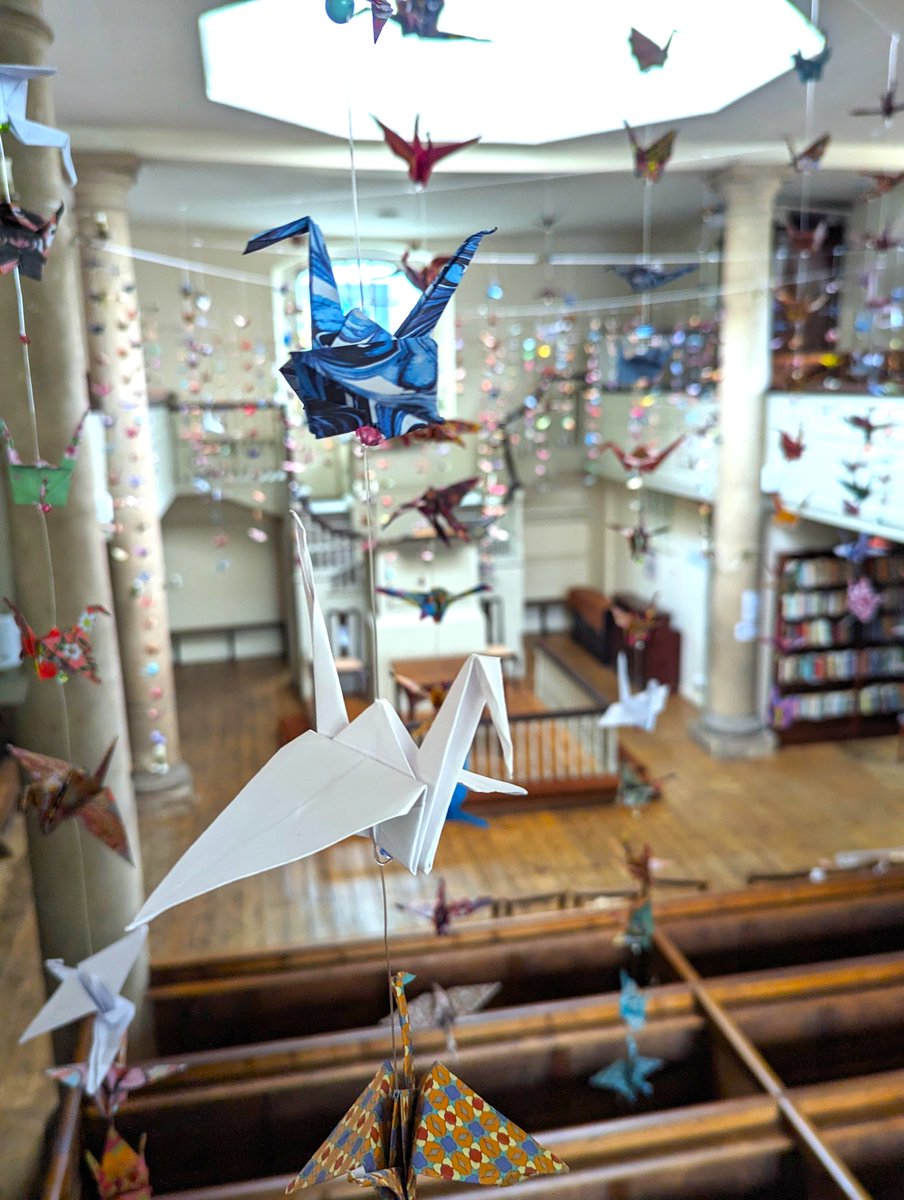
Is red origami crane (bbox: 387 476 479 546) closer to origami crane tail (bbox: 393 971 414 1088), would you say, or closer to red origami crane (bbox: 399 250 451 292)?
red origami crane (bbox: 399 250 451 292)

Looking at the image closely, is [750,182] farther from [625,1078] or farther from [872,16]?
[625,1078]

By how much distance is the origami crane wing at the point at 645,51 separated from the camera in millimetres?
3137

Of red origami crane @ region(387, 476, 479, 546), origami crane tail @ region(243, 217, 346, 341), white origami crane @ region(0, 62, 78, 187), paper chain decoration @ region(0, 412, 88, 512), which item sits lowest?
red origami crane @ region(387, 476, 479, 546)

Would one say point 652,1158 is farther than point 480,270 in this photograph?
No

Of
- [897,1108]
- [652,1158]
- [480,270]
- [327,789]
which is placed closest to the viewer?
[327,789]

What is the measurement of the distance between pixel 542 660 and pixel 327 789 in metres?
9.25

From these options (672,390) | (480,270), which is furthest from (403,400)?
(480,270)

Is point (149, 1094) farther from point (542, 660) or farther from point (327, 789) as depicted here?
point (542, 660)

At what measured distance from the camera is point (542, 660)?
10.7 m

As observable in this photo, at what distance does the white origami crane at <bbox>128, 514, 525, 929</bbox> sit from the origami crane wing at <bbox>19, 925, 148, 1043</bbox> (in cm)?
153

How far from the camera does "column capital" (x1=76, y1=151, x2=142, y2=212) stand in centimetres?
719

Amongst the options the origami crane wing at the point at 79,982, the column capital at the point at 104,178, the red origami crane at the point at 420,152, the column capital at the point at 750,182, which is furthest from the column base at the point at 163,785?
the column capital at the point at 750,182

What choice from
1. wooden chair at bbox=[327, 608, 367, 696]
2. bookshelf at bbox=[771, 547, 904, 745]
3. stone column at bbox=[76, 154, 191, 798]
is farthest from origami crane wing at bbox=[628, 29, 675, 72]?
wooden chair at bbox=[327, 608, 367, 696]

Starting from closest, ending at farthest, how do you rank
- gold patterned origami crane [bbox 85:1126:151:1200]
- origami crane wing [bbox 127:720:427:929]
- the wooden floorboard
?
origami crane wing [bbox 127:720:427:929]
gold patterned origami crane [bbox 85:1126:151:1200]
the wooden floorboard
